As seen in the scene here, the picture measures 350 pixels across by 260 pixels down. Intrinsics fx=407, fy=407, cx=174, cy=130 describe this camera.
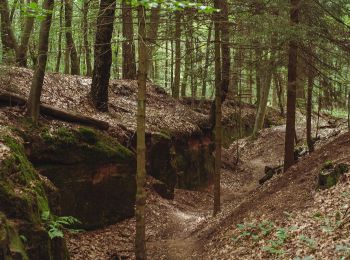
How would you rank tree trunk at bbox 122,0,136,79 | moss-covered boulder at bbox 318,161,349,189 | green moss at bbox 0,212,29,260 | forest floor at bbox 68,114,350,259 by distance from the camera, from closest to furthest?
green moss at bbox 0,212,29,260, forest floor at bbox 68,114,350,259, moss-covered boulder at bbox 318,161,349,189, tree trunk at bbox 122,0,136,79

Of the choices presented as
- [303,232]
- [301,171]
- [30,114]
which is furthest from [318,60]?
[30,114]

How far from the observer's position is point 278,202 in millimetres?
10406

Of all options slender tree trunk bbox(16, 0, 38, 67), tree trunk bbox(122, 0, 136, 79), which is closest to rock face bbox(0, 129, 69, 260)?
slender tree trunk bbox(16, 0, 38, 67)

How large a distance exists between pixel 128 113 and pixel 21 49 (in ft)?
16.1

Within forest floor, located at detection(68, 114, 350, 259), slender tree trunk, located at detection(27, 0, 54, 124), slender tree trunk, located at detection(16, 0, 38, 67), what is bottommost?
forest floor, located at detection(68, 114, 350, 259)

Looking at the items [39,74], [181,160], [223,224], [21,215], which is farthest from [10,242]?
[181,160]

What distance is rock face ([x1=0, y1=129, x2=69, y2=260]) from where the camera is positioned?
20.9 feet

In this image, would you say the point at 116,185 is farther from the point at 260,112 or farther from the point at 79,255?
the point at 260,112

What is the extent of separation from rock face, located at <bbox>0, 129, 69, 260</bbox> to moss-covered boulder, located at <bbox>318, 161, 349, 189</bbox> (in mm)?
6106

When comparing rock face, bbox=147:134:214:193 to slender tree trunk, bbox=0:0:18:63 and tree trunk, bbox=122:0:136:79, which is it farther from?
slender tree trunk, bbox=0:0:18:63

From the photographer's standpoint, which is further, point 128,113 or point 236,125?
point 236,125

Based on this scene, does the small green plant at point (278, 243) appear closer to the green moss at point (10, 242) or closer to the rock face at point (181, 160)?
the green moss at point (10, 242)

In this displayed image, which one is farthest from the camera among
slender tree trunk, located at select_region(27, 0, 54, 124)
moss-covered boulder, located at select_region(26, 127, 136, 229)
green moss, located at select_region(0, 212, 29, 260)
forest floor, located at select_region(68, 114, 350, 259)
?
moss-covered boulder, located at select_region(26, 127, 136, 229)

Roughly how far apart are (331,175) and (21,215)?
6912mm
